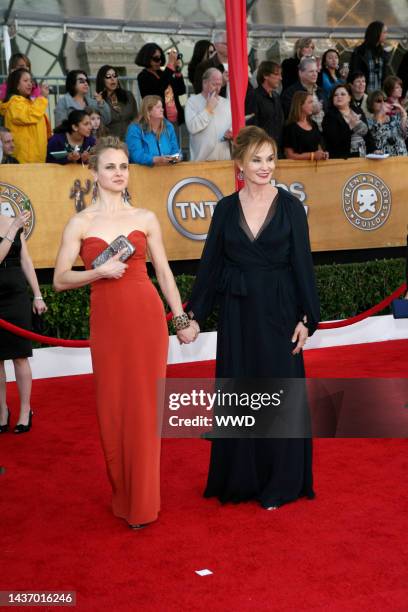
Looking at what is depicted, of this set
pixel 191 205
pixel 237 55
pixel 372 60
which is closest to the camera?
pixel 237 55

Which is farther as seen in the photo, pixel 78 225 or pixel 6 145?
pixel 6 145

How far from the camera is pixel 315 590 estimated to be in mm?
3969

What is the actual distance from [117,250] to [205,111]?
5871mm

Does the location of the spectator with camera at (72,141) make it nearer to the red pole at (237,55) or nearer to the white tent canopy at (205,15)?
the red pole at (237,55)

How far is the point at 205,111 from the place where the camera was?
10.3 meters

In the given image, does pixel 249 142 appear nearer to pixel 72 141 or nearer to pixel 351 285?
pixel 72 141

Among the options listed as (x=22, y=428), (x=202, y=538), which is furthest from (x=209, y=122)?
(x=202, y=538)

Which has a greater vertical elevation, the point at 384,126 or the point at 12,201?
the point at 384,126

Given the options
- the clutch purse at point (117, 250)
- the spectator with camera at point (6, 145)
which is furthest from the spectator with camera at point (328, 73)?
the clutch purse at point (117, 250)

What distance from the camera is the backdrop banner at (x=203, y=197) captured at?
9.41 meters

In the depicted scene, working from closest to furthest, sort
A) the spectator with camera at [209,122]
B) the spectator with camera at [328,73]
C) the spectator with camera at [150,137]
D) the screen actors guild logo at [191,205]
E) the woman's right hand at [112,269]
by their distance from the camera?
the woman's right hand at [112,269], the spectator with camera at [150,137], the screen actors guild logo at [191,205], the spectator with camera at [209,122], the spectator with camera at [328,73]

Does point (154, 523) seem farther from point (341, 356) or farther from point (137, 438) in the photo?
point (341, 356)

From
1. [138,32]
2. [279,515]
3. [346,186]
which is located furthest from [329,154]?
[279,515]

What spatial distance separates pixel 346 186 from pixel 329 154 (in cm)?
49
